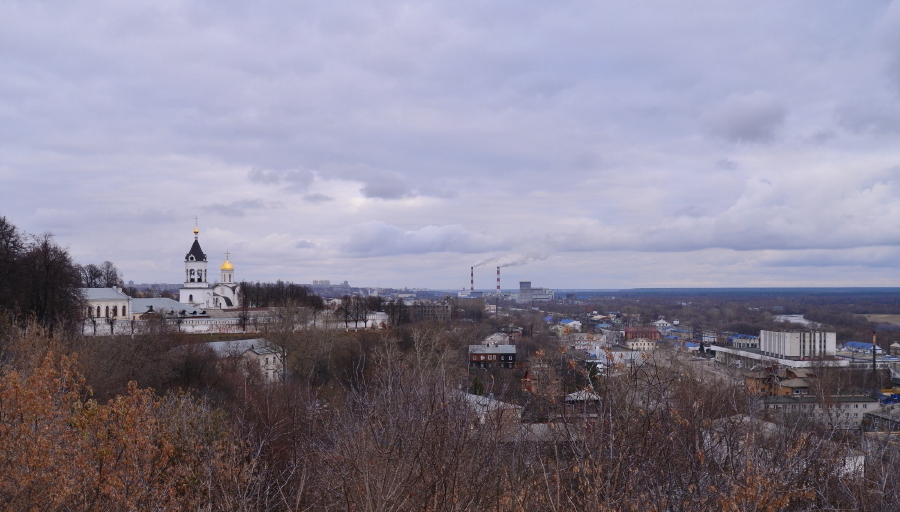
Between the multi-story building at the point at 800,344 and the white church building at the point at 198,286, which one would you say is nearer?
the multi-story building at the point at 800,344

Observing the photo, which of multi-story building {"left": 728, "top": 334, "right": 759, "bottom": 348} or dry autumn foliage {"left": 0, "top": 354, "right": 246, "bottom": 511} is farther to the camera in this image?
multi-story building {"left": 728, "top": 334, "right": 759, "bottom": 348}

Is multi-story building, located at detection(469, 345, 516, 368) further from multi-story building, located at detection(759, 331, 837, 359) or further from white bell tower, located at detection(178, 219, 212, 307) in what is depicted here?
white bell tower, located at detection(178, 219, 212, 307)

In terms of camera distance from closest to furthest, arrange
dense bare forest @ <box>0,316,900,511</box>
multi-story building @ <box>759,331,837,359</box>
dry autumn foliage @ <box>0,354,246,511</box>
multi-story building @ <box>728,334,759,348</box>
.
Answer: dense bare forest @ <box>0,316,900,511</box>, dry autumn foliage @ <box>0,354,246,511</box>, multi-story building @ <box>759,331,837,359</box>, multi-story building @ <box>728,334,759,348</box>

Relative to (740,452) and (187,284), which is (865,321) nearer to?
(187,284)

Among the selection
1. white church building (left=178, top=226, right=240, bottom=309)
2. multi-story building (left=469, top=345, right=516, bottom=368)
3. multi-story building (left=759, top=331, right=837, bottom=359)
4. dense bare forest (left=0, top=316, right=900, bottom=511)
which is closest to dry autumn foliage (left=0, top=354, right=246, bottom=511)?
dense bare forest (left=0, top=316, right=900, bottom=511)

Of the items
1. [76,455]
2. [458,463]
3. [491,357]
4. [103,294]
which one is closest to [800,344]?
[491,357]

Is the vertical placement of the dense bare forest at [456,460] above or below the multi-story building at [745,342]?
above

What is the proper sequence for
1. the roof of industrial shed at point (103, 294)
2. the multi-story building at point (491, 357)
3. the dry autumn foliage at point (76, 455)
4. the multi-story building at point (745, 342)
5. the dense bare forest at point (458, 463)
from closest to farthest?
1. the dense bare forest at point (458, 463)
2. the dry autumn foliage at point (76, 455)
3. the multi-story building at point (491, 357)
4. the roof of industrial shed at point (103, 294)
5. the multi-story building at point (745, 342)

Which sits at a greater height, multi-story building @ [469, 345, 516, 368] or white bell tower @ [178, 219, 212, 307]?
white bell tower @ [178, 219, 212, 307]

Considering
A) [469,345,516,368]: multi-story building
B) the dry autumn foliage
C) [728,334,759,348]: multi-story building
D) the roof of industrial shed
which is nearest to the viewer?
the dry autumn foliage

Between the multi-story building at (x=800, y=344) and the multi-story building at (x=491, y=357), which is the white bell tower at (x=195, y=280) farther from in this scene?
the multi-story building at (x=800, y=344)

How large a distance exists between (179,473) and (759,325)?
7614 centimetres

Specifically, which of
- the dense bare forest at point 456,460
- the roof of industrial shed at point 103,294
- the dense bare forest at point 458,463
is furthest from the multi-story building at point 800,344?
the roof of industrial shed at point 103,294

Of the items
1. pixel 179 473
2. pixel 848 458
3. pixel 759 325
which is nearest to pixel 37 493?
pixel 179 473
